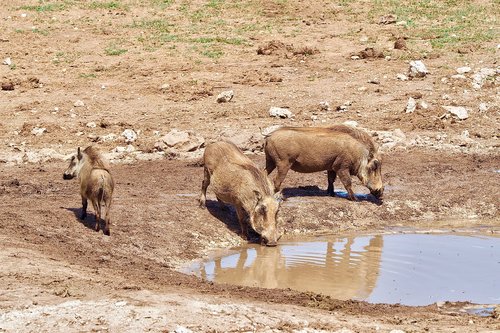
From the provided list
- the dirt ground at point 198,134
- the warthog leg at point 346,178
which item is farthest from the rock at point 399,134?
Answer: the warthog leg at point 346,178

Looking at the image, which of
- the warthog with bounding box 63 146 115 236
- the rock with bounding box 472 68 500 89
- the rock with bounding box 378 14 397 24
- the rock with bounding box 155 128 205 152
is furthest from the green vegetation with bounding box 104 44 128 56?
the warthog with bounding box 63 146 115 236

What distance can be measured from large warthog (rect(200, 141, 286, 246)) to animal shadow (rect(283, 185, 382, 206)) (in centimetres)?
162

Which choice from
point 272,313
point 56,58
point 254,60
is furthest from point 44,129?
point 272,313

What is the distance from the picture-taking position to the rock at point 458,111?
66.0ft

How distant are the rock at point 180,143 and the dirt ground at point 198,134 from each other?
0.77 ft

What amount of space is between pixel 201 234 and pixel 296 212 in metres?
1.73

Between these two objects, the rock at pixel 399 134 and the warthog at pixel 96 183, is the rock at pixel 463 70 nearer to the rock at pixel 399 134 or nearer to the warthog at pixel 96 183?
the rock at pixel 399 134

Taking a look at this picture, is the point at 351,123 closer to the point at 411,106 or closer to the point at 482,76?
the point at 411,106

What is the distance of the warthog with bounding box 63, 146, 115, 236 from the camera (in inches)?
473

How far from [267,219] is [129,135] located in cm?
633

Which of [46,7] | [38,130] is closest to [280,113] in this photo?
[38,130]

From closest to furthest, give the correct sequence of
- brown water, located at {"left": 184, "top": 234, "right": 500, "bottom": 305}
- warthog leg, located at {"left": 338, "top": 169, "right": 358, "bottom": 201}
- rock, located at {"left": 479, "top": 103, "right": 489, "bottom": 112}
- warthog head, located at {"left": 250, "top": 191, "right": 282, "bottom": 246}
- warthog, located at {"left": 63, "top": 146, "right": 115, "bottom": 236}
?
brown water, located at {"left": 184, "top": 234, "right": 500, "bottom": 305}
warthog, located at {"left": 63, "top": 146, "right": 115, "bottom": 236}
warthog head, located at {"left": 250, "top": 191, "right": 282, "bottom": 246}
warthog leg, located at {"left": 338, "top": 169, "right": 358, "bottom": 201}
rock, located at {"left": 479, "top": 103, "right": 489, "bottom": 112}

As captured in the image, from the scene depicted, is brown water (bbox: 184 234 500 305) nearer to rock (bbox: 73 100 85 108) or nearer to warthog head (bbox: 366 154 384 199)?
warthog head (bbox: 366 154 384 199)

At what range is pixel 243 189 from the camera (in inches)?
528
